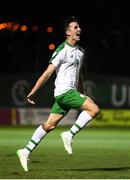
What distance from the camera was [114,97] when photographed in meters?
26.0

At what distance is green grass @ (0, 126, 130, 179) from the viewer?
967 centimetres

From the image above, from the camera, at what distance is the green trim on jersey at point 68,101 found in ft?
33.0

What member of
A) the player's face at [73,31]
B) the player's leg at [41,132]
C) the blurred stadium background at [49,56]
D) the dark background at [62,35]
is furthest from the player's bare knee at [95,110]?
the dark background at [62,35]

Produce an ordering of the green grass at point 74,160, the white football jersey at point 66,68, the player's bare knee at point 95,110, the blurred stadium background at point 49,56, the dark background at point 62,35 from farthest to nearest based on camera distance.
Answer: the dark background at point 62,35 → the blurred stadium background at point 49,56 → the white football jersey at point 66,68 → the player's bare knee at point 95,110 → the green grass at point 74,160

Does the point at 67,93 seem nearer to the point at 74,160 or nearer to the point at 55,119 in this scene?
the point at 55,119

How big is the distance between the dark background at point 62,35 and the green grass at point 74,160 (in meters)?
9.56

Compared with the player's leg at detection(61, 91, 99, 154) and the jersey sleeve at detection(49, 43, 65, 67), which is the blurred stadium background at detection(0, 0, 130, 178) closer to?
the player's leg at detection(61, 91, 99, 154)

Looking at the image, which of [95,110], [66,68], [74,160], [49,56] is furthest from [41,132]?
[49,56]

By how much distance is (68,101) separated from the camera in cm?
1009

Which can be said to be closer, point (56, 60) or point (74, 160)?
point (56, 60)

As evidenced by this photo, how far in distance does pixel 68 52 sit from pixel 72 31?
1.02ft

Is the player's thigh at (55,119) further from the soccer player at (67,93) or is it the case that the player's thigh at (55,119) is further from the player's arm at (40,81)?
the player's arm at (40,81)

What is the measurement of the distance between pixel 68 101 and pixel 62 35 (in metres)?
23.9

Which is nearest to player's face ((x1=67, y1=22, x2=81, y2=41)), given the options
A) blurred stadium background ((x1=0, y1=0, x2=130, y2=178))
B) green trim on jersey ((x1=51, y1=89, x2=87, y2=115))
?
green trim on jersey ((x1=51, y1=89, x2=87, y2=115))
